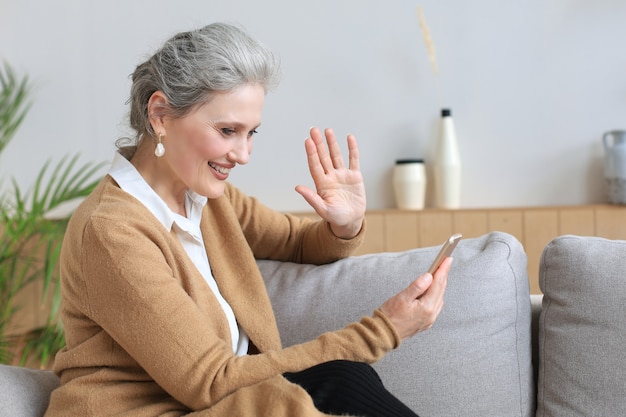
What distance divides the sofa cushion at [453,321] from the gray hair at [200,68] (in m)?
0.48

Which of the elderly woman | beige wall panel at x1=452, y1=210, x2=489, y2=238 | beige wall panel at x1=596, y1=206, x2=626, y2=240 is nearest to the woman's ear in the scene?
the elderly woman

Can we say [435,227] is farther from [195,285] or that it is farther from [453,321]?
[195,285]

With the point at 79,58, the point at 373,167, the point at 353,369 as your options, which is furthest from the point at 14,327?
the point at 353,369

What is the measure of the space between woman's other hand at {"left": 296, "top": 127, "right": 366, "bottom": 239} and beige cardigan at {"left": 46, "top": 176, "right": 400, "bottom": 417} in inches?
14.1

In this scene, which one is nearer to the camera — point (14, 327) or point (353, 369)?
point (353, 369)

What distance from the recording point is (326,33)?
139 inches

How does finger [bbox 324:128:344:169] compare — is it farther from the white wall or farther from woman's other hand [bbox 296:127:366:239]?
the white wall

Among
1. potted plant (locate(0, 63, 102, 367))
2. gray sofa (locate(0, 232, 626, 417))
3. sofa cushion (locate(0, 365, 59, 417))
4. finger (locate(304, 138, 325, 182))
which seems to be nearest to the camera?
sofa cushion (locate(0, 365, 59, 417))

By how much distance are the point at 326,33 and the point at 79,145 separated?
3.69 ft

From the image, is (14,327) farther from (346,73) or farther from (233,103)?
(233,103)

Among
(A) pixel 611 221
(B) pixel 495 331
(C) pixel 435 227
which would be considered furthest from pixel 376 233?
(B) pixel 495 331

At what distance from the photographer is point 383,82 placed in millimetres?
3494

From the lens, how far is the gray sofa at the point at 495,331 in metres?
1.73

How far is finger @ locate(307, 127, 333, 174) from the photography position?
6.13 ft
